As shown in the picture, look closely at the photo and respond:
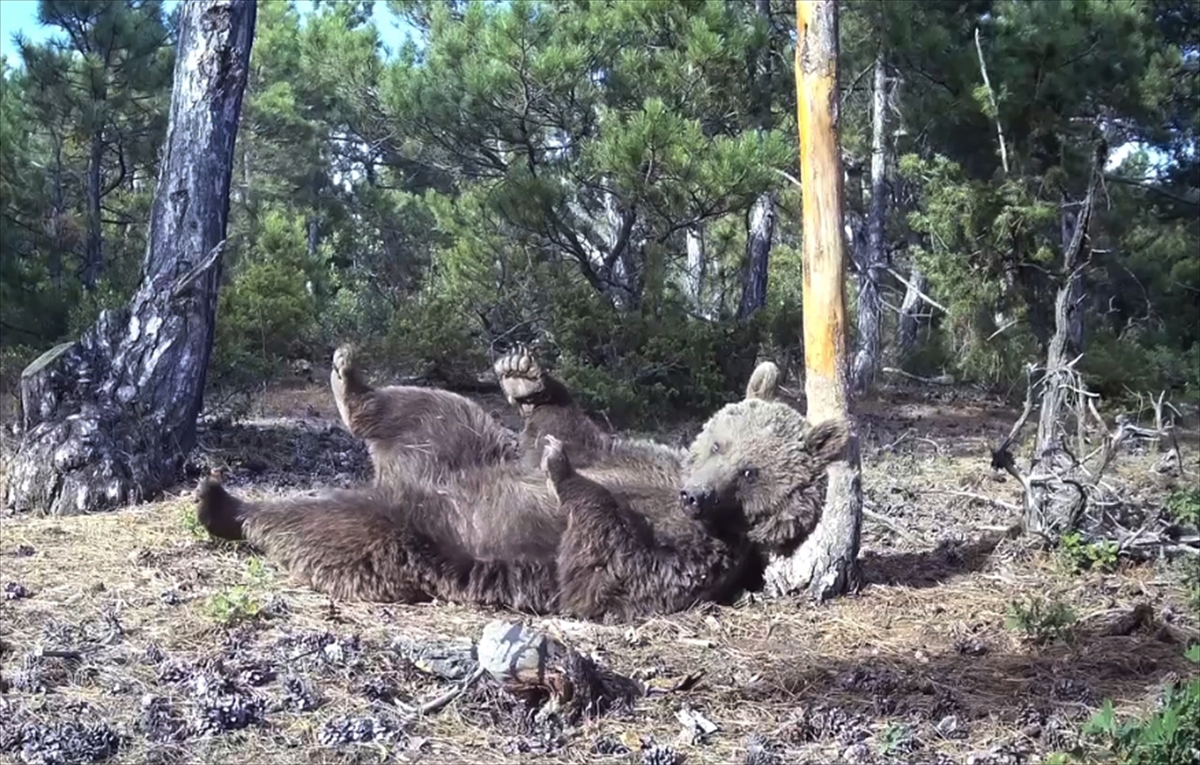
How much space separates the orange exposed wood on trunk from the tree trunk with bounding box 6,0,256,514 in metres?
3.95

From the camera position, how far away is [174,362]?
7.43m

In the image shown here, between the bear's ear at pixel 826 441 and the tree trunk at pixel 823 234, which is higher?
the tree trunk at pixel 823 234

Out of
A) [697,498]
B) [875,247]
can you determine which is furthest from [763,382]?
[875,247]

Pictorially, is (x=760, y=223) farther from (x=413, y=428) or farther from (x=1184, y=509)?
(x=413, y=428)

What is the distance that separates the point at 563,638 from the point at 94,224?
10.0 m

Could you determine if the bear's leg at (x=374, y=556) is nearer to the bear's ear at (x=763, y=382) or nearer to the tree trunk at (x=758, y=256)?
the bear's ear at (x=763, y=382)

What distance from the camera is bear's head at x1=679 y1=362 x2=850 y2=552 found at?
5227mm

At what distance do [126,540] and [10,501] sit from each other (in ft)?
4.06

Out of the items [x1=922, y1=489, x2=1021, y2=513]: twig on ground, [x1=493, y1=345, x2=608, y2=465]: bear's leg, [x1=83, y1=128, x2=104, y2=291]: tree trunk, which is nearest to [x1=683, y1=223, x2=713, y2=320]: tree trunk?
[x1=922, y1=489, x2=1021, y2=513]: twig on ground

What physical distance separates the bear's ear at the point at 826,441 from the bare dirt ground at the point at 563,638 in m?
0.65

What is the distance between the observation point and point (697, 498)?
5.04 m

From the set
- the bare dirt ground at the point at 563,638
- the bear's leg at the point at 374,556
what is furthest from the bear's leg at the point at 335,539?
the bare dirt ground at the point at 563,638

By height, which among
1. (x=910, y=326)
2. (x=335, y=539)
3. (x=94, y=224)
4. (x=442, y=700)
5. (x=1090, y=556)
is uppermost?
(x=94, y=224)

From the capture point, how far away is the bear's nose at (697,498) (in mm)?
5047
